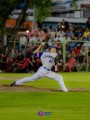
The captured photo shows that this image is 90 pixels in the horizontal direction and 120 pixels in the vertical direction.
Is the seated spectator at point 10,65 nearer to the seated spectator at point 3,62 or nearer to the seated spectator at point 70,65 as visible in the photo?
the seated spectator at point 3,62

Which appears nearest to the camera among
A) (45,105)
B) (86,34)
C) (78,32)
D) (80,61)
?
(45,105)

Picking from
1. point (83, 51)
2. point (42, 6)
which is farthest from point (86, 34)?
point (42, 6)

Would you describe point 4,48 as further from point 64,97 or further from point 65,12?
point 64,97

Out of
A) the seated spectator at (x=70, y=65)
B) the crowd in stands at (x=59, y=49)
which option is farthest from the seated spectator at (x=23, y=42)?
the seated spectator at (x=70, y=65)

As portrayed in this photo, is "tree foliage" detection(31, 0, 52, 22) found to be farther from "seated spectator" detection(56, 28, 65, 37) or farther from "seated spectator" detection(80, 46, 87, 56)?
"seated spectator" detection(56, 28, 65, 37)

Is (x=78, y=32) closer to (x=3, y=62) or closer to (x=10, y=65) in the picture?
(x=10, y=65)

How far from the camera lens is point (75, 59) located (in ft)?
116

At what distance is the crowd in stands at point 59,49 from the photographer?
34719 mm

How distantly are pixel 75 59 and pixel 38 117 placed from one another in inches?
885

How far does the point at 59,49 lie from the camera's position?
3669 cm

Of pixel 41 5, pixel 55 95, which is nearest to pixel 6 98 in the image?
pixel 55 95

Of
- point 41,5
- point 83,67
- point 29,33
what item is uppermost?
point 41,5

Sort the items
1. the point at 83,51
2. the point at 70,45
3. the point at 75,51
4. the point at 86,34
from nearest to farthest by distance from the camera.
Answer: the point at 75,51 < the point at 83,51 < the point at 70,45 < the point at 86,34

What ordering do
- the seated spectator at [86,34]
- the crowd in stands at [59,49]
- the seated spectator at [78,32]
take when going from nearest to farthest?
the crowd in stands at [59,49], the seated spectator at [86,34], the seated spectator at [78,32]
